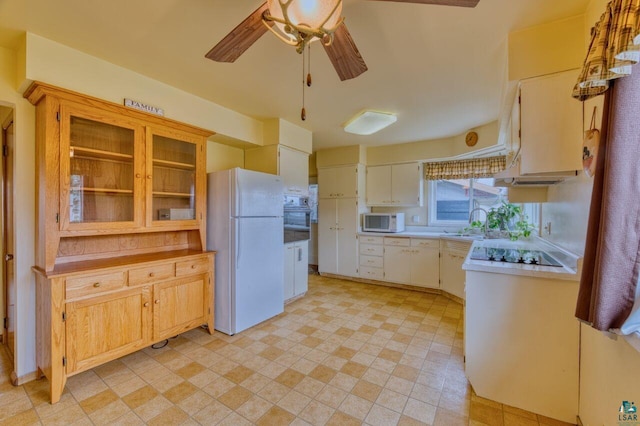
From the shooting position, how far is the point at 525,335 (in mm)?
1732

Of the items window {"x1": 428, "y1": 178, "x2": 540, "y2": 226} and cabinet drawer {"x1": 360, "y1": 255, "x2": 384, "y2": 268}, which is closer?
window {"x1": 428, "y1": 178, "x2": 540, "y2": 226}

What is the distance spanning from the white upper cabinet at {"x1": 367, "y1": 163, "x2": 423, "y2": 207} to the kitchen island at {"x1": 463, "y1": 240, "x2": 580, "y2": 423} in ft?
9.00

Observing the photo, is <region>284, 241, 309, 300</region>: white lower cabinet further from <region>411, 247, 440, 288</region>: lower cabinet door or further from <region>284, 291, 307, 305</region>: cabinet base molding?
<region>411, 247, 440, 288</region>: lower cabinet door

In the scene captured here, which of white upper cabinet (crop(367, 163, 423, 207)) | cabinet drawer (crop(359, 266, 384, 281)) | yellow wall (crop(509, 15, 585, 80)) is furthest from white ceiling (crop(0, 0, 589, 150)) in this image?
cabinet drawer (crop(359, 266, 384, 281))

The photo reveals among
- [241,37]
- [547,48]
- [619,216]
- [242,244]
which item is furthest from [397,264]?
[241,37]

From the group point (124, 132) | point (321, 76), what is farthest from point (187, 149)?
point (321, 76)

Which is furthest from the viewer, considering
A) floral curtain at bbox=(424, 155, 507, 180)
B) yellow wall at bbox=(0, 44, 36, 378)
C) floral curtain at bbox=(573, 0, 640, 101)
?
floral curtain at bbox=(424, 155, 507, 180)

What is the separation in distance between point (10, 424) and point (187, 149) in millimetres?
2287

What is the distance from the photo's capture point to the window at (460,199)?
13.9ft

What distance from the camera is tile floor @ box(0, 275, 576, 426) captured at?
169 centimetres

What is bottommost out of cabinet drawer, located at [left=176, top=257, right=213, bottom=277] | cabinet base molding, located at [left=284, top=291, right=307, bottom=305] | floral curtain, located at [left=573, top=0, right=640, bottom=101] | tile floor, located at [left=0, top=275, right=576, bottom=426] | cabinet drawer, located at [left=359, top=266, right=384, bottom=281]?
tile floor, located at [left=0, top=275, right=576, bottom=426]

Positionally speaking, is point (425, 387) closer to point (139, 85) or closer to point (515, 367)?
point (515, 367)

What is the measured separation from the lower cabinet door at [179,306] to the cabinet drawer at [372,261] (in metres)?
2.70

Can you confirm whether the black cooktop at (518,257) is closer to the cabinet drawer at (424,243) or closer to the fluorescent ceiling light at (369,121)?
the cabinet drawer at (424,243)
